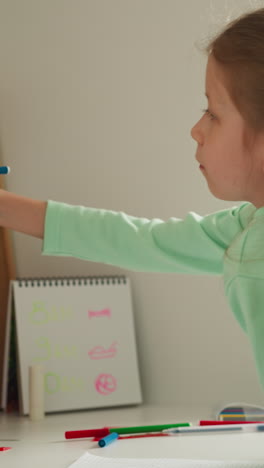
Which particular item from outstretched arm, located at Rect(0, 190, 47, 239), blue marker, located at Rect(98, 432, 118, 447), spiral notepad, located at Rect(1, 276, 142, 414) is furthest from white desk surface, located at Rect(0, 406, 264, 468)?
outstretched arm, located at Rect(0, 190, 47, 239)

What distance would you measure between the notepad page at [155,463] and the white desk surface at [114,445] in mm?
31

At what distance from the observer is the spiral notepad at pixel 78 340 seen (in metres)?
1.50

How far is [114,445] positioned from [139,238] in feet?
0.89

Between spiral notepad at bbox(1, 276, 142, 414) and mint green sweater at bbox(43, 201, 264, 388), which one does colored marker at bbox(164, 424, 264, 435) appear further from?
spiral notepad at bbox(1, 276, 142, 414)

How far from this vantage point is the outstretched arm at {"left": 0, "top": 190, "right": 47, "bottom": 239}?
3.14 ft

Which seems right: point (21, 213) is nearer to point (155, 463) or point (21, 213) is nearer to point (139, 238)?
point (139, 238)

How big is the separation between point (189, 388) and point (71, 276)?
0.35 metres

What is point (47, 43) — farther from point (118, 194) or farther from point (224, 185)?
point (224, 185)

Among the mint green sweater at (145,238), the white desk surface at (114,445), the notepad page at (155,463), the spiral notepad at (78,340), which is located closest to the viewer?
the notepad page at (155,463)

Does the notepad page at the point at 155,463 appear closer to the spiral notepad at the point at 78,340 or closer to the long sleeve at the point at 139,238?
the long sleeve at the point at 139,238

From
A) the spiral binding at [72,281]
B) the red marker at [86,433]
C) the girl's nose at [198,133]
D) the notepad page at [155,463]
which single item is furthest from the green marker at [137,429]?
the spiral binding at [72,281]

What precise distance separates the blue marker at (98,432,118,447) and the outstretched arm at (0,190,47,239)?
10.8 inches

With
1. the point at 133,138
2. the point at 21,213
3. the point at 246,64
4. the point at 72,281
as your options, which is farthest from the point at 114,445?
the point at 133,138

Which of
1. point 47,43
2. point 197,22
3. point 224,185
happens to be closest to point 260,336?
point 224,185
